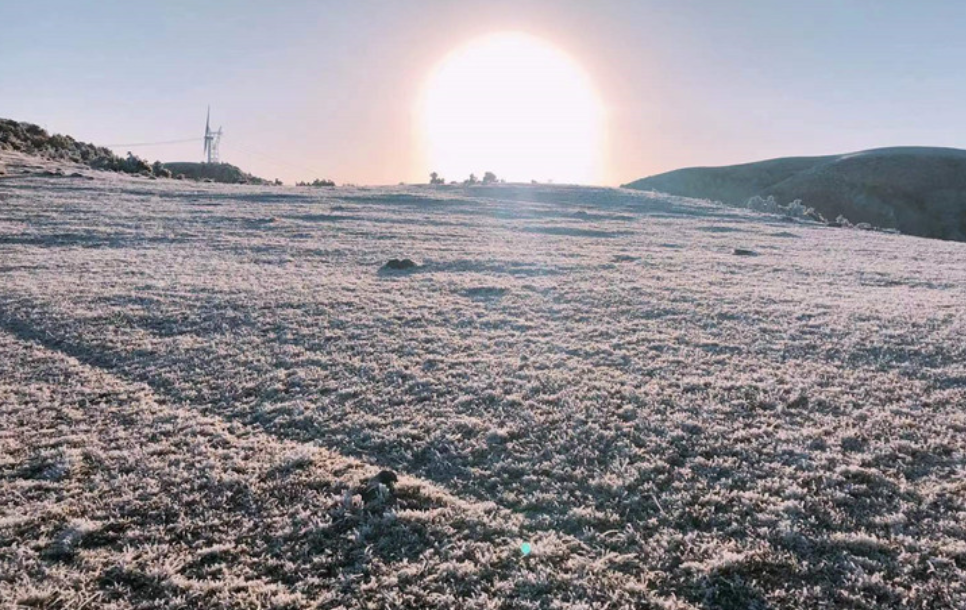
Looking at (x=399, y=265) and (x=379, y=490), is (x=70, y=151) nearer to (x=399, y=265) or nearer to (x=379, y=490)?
(x=399, y=265)

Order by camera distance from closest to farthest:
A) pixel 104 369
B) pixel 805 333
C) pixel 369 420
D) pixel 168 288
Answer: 1. pixel 369 420
2. pixel 104 369
3. pixel 805 333
4. pixel 168 288

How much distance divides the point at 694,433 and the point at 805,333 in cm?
628

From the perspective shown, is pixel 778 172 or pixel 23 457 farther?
pixel 778 172

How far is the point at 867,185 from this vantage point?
294ft

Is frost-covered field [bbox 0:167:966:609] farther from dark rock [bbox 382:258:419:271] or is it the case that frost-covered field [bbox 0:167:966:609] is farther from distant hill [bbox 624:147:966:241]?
distant hill [bbox 624:147:966:241]

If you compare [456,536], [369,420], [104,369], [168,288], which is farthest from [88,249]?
[456,536]

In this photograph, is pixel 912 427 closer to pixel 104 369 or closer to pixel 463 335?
pixel 463 335

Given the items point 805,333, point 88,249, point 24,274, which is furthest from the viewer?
point 88,249

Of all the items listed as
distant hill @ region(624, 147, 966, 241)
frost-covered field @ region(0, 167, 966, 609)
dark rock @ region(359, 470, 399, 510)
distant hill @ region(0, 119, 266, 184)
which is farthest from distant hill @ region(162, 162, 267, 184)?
dark rock @ region(359, 470, 399, 510)

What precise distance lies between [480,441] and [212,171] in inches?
3363

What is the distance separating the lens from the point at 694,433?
823 cm

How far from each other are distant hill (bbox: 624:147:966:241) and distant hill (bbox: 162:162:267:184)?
60821mm

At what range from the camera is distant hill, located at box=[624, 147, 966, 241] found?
269 ft

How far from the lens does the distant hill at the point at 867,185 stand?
81938 mm
